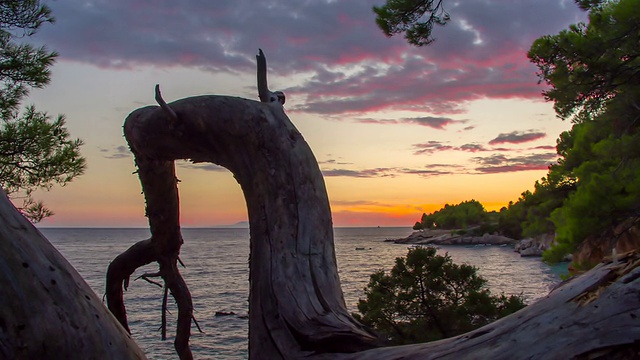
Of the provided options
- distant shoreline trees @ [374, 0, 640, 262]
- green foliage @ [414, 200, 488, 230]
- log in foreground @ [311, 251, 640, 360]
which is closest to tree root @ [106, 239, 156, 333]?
log in foreground @ [311, 251, 640, 360]

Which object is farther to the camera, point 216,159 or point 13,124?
point 13,124

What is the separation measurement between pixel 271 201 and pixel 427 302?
347 inches

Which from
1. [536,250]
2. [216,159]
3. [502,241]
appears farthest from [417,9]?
[502,241]

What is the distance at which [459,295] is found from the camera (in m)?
11.0

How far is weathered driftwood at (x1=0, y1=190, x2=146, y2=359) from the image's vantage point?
140 centimetres

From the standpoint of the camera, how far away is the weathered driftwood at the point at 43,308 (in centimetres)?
140

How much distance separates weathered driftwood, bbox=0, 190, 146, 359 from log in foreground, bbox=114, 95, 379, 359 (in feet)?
1.94

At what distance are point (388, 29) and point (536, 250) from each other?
6111 centimetres

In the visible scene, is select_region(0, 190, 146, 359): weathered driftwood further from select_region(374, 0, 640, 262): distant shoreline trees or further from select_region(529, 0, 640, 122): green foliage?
select_region(529, 0, 640, 122): green foliage

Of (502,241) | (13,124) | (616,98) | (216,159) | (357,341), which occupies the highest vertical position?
(616,98)

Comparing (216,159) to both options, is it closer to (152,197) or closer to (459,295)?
(152,197)

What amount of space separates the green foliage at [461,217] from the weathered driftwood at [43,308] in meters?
122

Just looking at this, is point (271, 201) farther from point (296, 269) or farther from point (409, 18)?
point (409, 18)

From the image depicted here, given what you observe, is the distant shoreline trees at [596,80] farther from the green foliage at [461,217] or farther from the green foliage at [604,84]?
the green foliage at [461,217]
